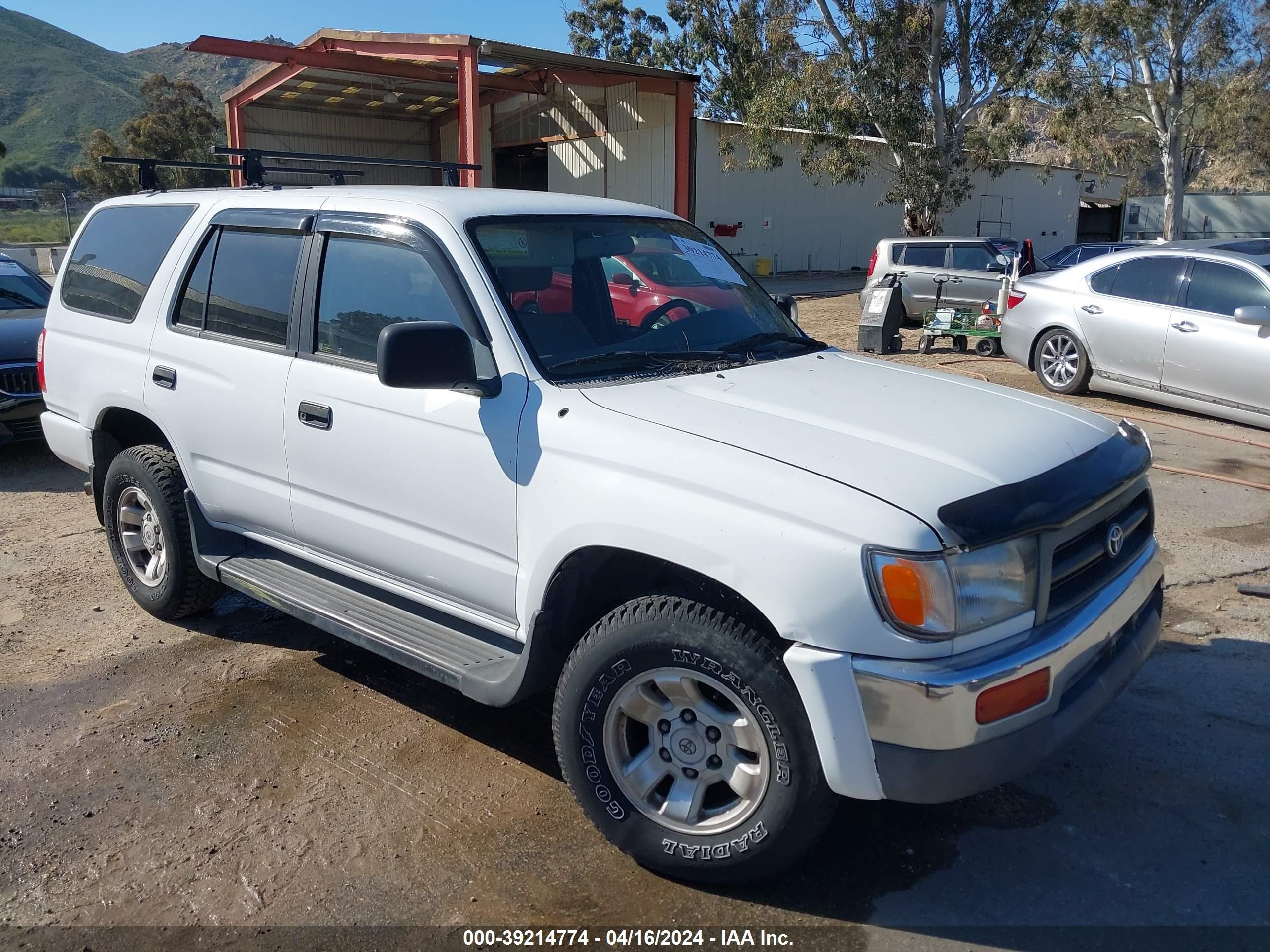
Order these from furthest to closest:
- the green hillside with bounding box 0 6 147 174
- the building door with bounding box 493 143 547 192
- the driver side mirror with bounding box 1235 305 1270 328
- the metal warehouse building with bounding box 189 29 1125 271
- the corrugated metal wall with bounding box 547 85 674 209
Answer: the green hillside with bounding box 0 6 147 174, the building door with bounding box 493 143 547 192, the corrugated metal wall with bounding box 547 85 674 209, the metal warehouse building with bounding box 189 29 1125 271, the driver side mirror with bounding box 1235 305 1270 328

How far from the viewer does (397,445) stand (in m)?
3.62

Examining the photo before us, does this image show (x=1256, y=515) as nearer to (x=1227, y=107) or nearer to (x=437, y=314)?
(x=437, y=314)

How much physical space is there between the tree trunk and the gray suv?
1778 cm

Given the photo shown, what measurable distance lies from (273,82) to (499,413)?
92.6 feet

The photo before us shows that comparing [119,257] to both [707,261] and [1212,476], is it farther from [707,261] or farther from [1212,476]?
[1212,476]

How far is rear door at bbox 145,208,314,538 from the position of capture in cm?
414

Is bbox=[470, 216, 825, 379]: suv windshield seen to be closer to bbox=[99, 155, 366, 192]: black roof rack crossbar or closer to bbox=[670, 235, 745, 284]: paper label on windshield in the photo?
bbox=[670, 235, 745, 284]: paper label on windshield

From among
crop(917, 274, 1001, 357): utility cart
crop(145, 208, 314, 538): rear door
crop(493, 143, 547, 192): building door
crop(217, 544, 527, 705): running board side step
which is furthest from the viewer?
crop(493, 143, 547, 192): building door

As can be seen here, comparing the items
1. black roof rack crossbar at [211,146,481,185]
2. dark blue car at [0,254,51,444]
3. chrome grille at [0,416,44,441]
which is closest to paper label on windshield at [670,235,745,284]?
black roof rack crossbar at [211,146,481,185]

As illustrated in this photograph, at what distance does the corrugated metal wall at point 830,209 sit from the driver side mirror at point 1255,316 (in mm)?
20621

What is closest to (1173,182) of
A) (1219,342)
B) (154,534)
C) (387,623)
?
(1219,342)

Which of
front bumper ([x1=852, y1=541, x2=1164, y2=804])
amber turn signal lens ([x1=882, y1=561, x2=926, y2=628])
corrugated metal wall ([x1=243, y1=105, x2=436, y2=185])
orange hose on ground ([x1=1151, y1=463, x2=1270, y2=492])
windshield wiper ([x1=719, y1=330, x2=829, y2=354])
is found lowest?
orange hose on ground ([x1=1151, y1=463, x2=1270, y2=492])

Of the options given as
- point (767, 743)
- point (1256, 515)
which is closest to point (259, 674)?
point (767, 743)

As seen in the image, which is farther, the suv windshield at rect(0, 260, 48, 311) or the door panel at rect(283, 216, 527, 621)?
the suv windshield at rect(0, 260, 48, 311)
